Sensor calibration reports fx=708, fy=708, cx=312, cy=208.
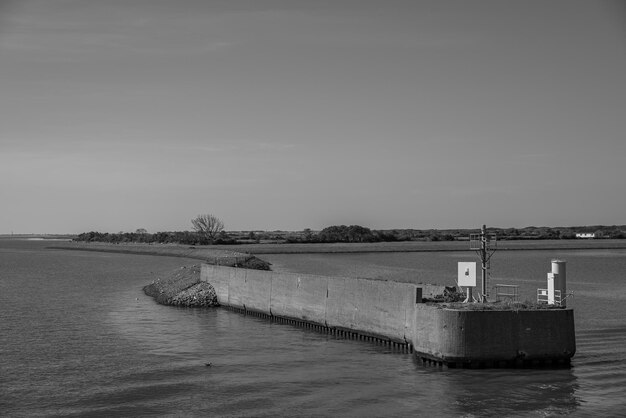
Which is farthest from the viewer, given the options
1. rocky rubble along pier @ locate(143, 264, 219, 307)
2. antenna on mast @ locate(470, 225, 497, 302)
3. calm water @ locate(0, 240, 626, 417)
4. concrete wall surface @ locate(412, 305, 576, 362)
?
rocky rubble along pier @ locate(143, 264, 219, 307)

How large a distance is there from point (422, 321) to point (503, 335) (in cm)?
282

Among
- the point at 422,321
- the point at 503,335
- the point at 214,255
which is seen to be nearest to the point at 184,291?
the point at 422,321

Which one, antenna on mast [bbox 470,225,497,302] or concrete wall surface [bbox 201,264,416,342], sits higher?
antenna on mast [bbox 470,225,497,302]

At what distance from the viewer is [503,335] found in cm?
2227

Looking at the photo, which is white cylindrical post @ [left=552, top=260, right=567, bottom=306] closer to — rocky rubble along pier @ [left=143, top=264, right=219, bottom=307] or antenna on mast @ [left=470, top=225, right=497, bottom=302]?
antenna on mast @ [left=470, top=225, right=497, bottom=302]

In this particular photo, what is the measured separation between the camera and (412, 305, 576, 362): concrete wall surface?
72.7 ft

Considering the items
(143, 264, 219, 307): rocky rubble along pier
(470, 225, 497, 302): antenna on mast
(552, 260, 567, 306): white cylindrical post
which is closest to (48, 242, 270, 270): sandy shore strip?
(143, 264, 219, 307): rocky rubble along pier

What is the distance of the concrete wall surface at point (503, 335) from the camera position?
2217cm

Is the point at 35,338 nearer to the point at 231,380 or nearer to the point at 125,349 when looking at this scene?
the point at 125,349

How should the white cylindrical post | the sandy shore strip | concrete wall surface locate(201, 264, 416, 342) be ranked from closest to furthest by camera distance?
the white cylindrical post → concrete wall surface locate(201, 264, 416, 342) → the sandy shore strip

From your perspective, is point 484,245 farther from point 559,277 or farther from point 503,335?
point 503,335

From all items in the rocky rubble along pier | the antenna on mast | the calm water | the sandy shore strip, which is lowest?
the calm water

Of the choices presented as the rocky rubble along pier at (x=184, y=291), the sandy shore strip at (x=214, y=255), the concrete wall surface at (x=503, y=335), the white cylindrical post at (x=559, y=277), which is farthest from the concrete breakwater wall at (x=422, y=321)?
the sandy shore strip at (x=214, y=255)

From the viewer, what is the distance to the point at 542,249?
150 m
